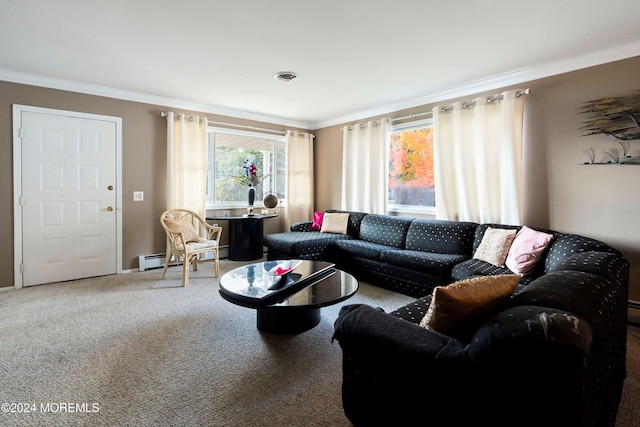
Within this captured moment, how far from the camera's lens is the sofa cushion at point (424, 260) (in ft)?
10.7

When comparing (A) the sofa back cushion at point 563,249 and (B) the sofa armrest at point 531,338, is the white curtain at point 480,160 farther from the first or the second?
(B) the sofa armrest at point 531,338

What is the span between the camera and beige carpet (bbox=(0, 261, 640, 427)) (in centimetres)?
169

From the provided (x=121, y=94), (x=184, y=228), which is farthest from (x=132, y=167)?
(x=184, y=228)

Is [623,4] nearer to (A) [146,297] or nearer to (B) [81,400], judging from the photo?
(B) [81,400]

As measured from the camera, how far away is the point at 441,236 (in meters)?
3.80

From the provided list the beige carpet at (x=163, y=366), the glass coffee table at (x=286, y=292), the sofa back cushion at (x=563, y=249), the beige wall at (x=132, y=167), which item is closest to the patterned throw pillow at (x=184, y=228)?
the beige wall at (x=132, y=167)

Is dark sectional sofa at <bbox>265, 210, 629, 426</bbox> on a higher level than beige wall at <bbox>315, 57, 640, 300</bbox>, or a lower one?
lower

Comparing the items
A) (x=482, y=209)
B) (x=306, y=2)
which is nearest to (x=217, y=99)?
(x=306, y=2)

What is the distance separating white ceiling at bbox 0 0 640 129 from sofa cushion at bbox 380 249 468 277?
1.99 meters

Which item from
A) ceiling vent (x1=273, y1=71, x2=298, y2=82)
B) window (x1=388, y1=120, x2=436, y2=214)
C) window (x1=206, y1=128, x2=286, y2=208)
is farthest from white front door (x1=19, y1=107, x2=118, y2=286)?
window (x1=388, y1=120, x2=436, y2=214)

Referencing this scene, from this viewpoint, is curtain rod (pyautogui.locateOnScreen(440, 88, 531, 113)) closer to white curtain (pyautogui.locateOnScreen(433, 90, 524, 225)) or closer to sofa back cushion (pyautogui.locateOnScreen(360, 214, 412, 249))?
white curtain (pyautogui.locateOnScreen(433, 90, 524, 225))

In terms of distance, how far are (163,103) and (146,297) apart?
8.85 ft

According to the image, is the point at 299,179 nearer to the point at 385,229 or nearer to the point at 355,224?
the point at 355,224

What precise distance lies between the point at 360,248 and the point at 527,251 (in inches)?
73.0
